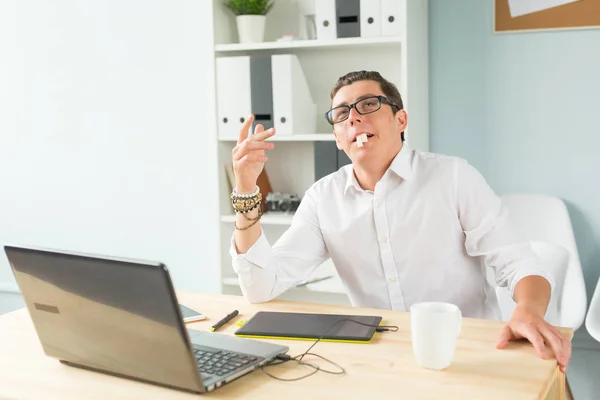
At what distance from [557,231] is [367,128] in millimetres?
1284

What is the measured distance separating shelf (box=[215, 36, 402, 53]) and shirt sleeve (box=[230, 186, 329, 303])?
95cm

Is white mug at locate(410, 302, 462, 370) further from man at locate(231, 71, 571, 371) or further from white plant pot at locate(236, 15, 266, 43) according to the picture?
white plant pot at locate(236, 15, 266, 43)

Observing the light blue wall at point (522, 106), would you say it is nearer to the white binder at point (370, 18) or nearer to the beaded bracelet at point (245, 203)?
the white binder at point (370, 18)

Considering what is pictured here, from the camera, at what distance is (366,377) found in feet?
4.01

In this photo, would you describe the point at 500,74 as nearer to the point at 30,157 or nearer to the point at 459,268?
the point at 459,268

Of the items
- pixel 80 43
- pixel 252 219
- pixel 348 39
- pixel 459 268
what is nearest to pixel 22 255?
pixel 252 219

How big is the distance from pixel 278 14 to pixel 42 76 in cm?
142

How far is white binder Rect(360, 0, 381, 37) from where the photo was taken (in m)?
2.71

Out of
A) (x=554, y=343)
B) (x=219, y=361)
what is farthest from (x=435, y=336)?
(x=219, y=361)

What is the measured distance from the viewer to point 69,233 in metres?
3.83

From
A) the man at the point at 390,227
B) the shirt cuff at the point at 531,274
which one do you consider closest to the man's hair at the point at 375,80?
the man at the point at 390,227

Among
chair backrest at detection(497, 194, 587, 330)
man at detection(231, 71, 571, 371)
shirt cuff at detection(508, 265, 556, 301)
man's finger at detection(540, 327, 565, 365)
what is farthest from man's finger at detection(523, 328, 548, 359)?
chair backrest at detection(497, 194, 587, 330)

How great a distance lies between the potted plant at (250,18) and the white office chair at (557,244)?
122 cm

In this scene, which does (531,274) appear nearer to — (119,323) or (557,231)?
(119,323)
